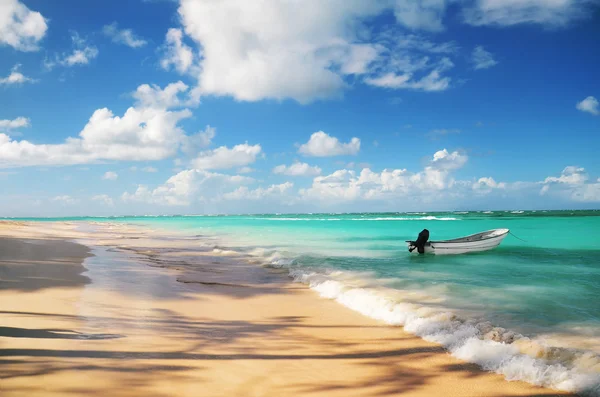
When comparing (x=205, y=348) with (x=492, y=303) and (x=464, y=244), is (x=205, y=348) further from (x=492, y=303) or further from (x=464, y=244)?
(x=464, y=244)

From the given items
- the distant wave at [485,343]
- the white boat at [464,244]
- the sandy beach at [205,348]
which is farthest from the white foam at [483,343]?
the white boat at [464,244]

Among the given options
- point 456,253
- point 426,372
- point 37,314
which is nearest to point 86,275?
point 37,314

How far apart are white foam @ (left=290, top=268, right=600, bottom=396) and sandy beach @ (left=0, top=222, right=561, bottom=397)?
0.26 m

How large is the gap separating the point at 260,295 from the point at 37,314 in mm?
5010

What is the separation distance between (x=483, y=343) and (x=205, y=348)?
4.50 m

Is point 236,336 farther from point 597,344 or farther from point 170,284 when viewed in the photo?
point 597,344

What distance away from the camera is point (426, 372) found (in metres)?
5.22

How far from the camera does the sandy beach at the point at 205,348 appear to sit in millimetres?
4473

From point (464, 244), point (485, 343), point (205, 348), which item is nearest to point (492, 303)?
point (485, 343)

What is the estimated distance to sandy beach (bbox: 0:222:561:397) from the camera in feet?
14.7

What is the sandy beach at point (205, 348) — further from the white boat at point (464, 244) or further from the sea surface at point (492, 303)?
the white boat at point (464, 244)

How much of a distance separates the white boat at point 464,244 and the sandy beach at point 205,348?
12740 millimetres

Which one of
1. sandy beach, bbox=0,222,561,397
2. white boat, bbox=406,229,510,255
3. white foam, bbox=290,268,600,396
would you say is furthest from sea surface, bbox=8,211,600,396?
white boat, bbox=406,229,510,255

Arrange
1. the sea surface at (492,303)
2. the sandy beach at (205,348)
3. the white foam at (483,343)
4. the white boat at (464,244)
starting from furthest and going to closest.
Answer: the white boat at (464,244) → the sea surface at (492,303) → the white foam at (483,343) → the sandy beach at (205,348)
